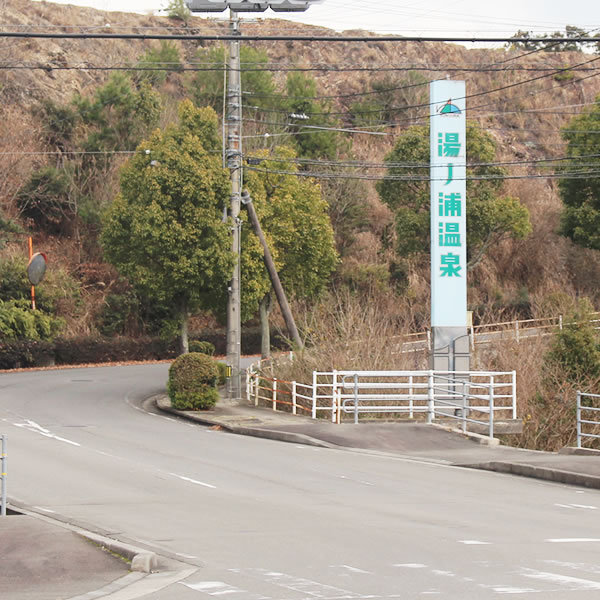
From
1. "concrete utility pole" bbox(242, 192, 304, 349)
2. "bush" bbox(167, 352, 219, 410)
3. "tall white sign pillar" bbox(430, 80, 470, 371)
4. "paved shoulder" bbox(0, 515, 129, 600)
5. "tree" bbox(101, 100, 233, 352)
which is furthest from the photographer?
"tree" bbox(101, 100, 233, 352)

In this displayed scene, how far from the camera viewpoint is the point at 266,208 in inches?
1665

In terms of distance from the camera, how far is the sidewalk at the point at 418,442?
1735cm

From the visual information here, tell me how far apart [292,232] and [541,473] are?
2738cm

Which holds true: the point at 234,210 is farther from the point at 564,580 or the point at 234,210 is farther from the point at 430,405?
the point at 564,580

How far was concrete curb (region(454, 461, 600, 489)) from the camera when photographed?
16.2 m

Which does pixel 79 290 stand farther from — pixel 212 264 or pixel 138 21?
pixel 138 21

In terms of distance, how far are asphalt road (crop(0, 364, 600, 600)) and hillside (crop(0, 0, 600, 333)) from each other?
2262cm

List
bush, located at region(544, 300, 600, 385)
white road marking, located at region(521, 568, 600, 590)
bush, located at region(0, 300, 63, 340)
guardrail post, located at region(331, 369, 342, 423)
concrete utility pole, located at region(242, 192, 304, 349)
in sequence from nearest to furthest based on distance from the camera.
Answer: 1. white road marking, located at region(521, 568, 600, 590)
2. guardrail post, located at region(331, 369, 342, 423)
3. bush, located at region(544, 300, 600, 385)
4. concrete utility pole, located at region(242, 192, 304, 349)
5. bush, located at region(0, 300, 63, 340)

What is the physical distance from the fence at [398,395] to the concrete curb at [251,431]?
1983 mm

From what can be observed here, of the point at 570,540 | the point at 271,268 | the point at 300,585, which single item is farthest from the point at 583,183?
the point at 300,585

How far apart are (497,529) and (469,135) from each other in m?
42.1

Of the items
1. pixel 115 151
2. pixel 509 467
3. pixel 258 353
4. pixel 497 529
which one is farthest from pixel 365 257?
pixel 497 529

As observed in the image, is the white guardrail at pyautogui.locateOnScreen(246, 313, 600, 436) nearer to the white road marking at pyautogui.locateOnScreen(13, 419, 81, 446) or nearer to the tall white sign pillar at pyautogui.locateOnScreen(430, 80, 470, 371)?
the tall white sign pillar at pyautogui.locateOnScreen(430, 80, 470, 371)

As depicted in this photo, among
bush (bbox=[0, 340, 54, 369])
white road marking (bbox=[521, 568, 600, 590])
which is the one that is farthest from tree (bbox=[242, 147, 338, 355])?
white road marking (bbox=[521, 568, 600, 590])
